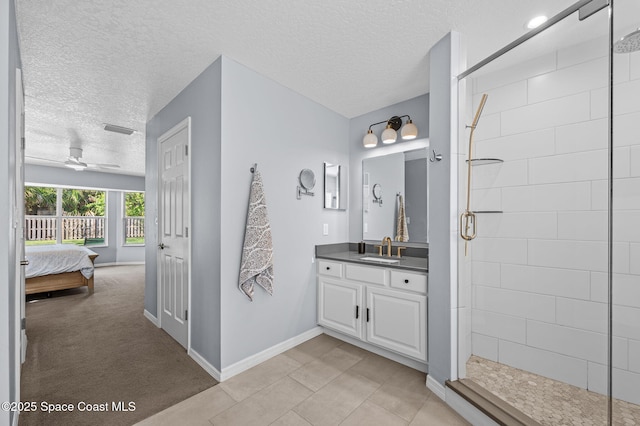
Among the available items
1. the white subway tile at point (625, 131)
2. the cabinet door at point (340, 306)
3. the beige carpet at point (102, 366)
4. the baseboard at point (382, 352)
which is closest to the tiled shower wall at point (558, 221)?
the white subway tile at point (625, 131)

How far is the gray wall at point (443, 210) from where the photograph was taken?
1892mm

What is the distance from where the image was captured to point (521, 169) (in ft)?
6.75

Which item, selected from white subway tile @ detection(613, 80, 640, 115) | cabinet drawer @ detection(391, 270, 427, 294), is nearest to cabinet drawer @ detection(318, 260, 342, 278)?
cabinet drawer @ detection(391, 270, 427, 294)

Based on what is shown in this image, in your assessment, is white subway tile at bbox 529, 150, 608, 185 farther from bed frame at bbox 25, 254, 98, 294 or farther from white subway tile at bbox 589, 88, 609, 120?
bed frame at bbox 25, 254, 98, 294

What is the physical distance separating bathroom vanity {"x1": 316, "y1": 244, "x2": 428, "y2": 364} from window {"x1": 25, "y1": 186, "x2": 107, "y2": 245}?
→ 752 cm

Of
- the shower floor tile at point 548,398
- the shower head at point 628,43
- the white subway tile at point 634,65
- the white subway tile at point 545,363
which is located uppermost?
the shower head at point 628,43

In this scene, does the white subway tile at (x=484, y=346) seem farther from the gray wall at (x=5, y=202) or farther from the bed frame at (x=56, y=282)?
the bed frame at (x=56, y=282)

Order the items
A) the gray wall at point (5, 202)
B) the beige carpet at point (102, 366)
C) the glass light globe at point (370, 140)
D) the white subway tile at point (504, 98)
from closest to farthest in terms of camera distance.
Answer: the gray wall at point (5, 202), the beige carpet at point (102, 366), the white subway tile at point (504, 98), the glass light globe at point (370, 140)

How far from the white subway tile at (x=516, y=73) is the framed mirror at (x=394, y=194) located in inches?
28.6

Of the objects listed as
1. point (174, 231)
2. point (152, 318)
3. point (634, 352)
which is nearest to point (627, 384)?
point (634, 352)

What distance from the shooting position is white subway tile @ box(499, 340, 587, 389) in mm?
1775

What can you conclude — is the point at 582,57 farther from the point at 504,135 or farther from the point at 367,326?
the point at 367,326

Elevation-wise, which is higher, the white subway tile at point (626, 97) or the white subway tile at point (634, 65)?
the white subway tile at point (634, 65)

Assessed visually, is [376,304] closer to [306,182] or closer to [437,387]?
[437,387]
